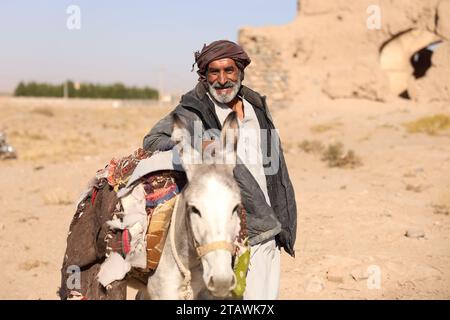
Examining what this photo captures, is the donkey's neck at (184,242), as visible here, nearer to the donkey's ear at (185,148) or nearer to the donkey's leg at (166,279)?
the donkey's leg at (166,279)

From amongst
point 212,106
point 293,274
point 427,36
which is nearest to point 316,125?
point 427,36

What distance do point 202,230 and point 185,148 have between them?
17.4 inches

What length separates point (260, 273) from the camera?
11.2 ft

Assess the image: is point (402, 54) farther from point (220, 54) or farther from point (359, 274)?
point (220, 54)

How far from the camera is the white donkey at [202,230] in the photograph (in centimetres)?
259

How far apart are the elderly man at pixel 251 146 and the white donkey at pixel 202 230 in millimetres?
448

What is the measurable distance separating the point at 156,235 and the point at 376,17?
2047 cm

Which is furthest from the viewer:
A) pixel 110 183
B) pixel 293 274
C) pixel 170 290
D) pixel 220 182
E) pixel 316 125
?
pixel 316 125

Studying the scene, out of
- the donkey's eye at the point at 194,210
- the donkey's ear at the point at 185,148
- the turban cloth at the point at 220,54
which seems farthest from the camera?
the turban cloth at the point at 220,54

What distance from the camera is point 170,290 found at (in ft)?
10.1

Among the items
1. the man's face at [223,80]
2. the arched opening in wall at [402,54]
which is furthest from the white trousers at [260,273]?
the arched opening in wall at [402,54]

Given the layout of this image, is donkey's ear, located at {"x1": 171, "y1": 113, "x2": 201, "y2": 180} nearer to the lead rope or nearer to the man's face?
the lead rope

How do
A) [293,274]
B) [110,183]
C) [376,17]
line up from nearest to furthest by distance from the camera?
1. [110,183]
2. [293,274]
3. [376,17]
